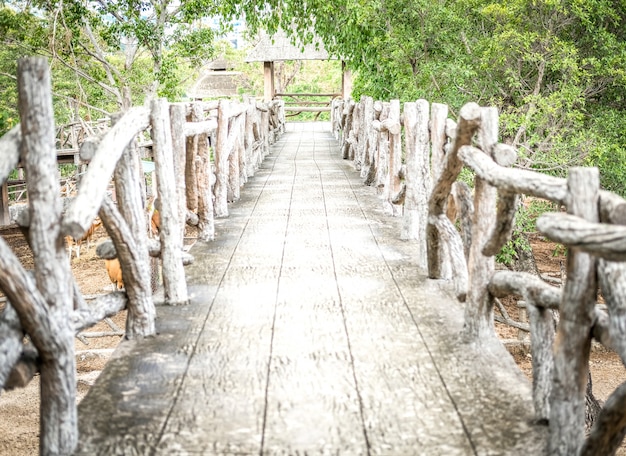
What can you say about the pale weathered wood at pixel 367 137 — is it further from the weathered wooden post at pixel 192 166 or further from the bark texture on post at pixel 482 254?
the bark texture on post at pixel 482 254

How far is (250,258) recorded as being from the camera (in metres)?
5.14

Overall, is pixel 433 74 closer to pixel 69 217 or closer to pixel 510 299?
pixel 510 299

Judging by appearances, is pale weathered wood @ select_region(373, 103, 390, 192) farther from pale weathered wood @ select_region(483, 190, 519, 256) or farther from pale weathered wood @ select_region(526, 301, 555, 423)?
pale weathered wood @ select_region(526, 301, 555, 423)

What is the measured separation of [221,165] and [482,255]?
375 centimetres

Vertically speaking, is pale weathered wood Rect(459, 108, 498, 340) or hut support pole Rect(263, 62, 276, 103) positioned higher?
hut support pole Rect(263, 62, 276, 103)

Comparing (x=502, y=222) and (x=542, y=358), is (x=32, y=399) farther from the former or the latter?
(x=542, y=358)

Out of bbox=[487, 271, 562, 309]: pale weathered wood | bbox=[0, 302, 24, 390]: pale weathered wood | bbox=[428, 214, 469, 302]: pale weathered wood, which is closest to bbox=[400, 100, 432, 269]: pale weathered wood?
bbox=[428, 214, 469, 302]: pale weathered wood

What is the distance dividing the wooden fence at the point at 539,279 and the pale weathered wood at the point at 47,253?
58.5 inches

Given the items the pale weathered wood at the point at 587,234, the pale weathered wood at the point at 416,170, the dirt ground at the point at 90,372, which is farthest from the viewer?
the dirt ground at the point at 90,372

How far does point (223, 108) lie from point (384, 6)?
19.9 ft

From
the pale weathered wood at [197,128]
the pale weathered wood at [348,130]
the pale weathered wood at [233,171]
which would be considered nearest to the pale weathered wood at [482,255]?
the pale weathered wood at [197,128]

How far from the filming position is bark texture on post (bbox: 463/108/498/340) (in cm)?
343

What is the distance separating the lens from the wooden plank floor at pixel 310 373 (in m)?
2.61

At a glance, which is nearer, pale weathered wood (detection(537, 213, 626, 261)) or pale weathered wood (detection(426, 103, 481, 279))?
pale weathered wood (detection(537, 213, 626, 261))
